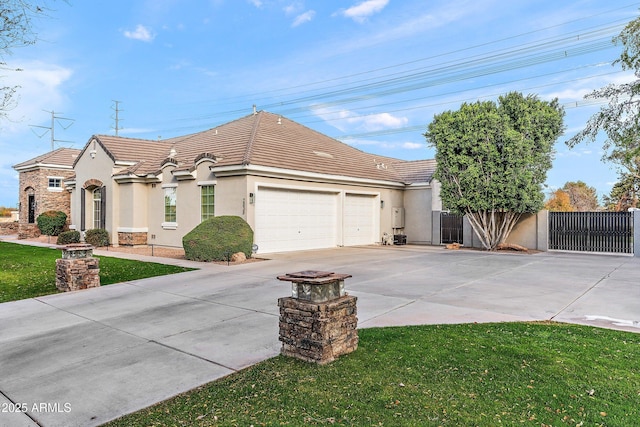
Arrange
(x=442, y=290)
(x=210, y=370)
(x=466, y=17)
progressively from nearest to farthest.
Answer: (x=210, y=370)
(x=442, y=290)
(x=466, y=17)

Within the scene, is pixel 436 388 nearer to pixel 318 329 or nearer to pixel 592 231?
pixel 318 329

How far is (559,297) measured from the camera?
7.93m

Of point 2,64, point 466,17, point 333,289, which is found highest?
point 466,17

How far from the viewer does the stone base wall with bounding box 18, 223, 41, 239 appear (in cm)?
2501

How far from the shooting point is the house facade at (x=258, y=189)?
52.9 feet

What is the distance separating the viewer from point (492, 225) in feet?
58.6

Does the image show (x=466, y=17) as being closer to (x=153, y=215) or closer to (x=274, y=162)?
(x=274, y=162)

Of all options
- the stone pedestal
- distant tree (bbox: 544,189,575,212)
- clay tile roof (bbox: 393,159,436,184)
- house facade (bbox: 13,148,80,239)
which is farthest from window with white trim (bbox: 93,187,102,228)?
distant tree (bbox: 544,189,575,212)

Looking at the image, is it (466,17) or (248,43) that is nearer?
(466,17)

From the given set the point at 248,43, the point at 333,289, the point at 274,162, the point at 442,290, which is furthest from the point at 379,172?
the point at 333,289

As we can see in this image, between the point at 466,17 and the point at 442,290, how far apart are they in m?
14.9

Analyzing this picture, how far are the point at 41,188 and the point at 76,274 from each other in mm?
21335

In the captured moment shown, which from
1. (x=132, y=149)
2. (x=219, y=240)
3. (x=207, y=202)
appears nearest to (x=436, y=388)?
(x=219, y=240)

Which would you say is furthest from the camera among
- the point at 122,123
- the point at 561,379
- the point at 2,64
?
the point at 122,123
